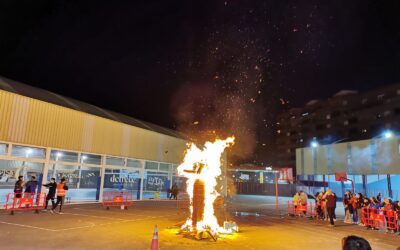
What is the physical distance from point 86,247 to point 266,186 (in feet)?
148

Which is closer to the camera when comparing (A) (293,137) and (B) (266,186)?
(B) (266,186)

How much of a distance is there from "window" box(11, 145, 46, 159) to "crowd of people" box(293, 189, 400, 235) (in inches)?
667

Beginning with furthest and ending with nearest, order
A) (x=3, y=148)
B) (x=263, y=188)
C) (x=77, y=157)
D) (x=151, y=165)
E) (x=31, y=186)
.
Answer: (x=263, y=188) → (x=151, y=165) → (x=77, y=157) → (x=31, y=186) → (x=3, y=148)

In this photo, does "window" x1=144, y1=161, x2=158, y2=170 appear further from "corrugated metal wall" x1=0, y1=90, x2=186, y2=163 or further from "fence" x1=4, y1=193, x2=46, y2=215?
"fence" x1=4, y1=193, x2=46, y2=215

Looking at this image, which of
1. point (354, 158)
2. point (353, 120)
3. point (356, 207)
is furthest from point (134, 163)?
point (353, 120)

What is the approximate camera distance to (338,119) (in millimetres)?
82312

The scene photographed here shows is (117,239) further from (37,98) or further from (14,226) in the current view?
(37,98)

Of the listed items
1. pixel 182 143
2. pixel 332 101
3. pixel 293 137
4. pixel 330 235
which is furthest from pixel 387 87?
pixel 330 235

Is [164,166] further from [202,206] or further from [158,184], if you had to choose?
[202,206]

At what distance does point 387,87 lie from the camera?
6831 centimetres

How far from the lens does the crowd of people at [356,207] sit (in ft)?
49.0

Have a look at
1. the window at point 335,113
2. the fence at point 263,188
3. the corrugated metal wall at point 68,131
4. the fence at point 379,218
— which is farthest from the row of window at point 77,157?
the window at point 335,113

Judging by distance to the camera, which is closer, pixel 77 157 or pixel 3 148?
pixel 3 148

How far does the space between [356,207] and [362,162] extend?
11182 mm
